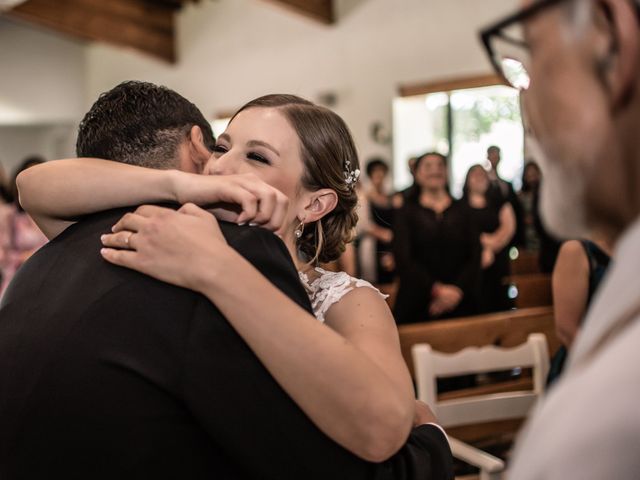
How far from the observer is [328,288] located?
1519mm

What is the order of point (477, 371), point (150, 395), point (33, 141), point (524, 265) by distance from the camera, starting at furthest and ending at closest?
point (33, 141)
point (524, 265)
point (477, 371)
point (150, 395)

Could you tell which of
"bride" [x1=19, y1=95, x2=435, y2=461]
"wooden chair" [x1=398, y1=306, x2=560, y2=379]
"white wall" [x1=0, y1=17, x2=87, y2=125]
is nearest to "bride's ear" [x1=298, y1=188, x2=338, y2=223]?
"bride" [x1=19, y1=95, x2=435, y2=461]

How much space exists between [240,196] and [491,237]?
500 cm

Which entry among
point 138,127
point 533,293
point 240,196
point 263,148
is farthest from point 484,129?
point 240,196

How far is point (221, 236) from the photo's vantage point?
1143 mm

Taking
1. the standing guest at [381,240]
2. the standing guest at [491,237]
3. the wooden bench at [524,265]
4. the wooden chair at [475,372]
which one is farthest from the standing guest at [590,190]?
the wooden bench at [524,265]

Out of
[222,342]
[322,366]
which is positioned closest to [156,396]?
[222,342]

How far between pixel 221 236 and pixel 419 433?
0.50m

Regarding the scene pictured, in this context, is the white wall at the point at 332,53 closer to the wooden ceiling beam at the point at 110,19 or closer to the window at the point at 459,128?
the window at the point at 459,128

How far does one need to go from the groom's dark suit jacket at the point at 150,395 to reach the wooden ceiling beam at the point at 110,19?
39.1 feet

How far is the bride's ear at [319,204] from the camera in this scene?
168cm

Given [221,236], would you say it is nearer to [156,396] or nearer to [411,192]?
[156,396]

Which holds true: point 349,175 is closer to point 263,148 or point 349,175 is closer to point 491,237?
point 263,148

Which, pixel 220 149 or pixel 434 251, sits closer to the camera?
pixel 220 149
